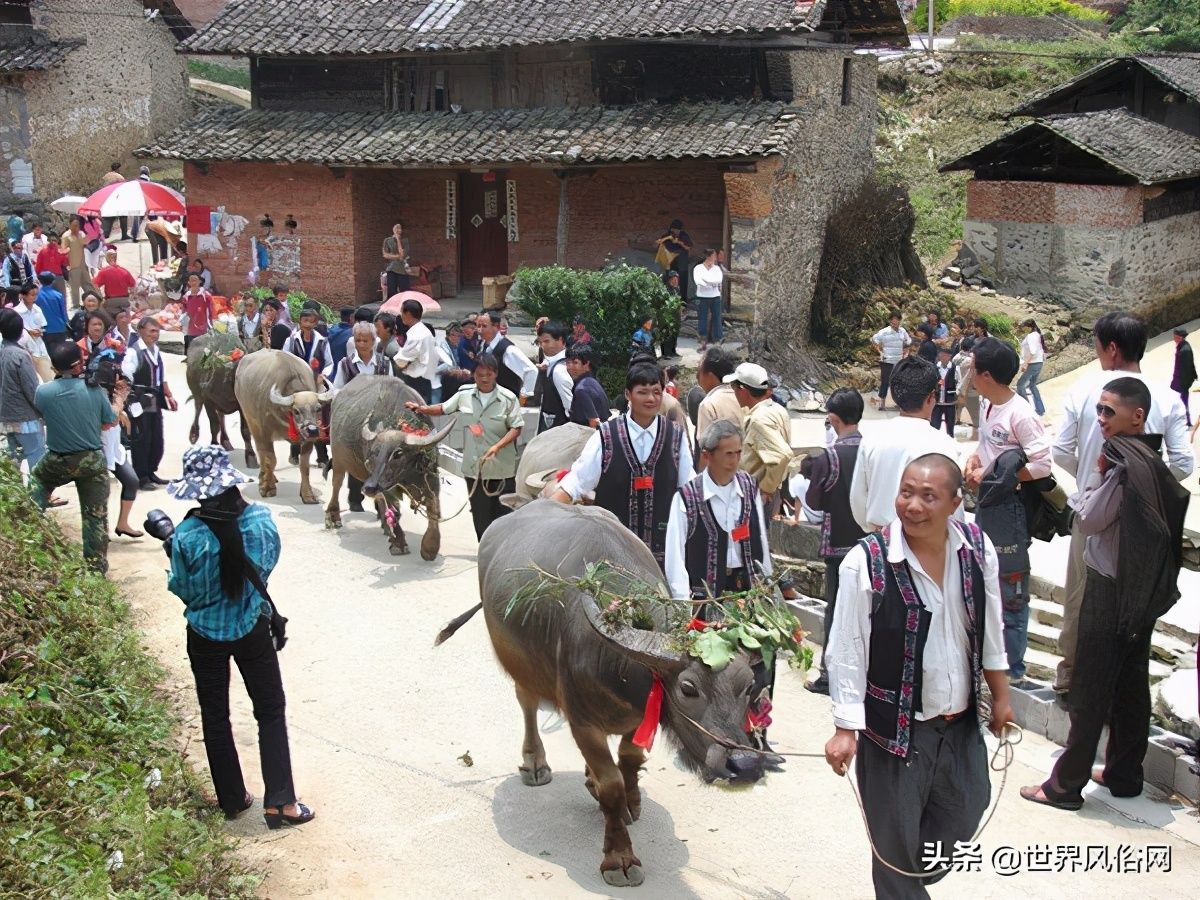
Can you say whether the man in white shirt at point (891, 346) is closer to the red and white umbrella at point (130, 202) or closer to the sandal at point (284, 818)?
the red and white umbrella at point (130, 202)

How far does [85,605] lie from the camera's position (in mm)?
7566

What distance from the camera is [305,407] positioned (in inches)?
464

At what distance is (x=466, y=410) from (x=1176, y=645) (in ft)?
17.3

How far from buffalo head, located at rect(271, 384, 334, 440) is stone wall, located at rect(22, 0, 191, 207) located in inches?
768

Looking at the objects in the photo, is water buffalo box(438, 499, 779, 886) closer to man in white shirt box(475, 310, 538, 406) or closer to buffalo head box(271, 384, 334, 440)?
man in white shirt box(475, 310, 538, 406)

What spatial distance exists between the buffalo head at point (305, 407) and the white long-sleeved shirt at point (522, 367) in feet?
5.83

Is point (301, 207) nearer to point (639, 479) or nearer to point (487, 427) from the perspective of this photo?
point (487, 427)

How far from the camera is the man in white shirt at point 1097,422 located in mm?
6359

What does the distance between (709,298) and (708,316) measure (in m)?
0.34

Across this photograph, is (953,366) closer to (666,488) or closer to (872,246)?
(872,246)

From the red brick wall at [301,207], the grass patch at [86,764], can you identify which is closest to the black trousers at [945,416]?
the red brick wall at [301,207]

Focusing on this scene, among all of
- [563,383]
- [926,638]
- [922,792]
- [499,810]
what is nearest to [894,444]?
[926,638]

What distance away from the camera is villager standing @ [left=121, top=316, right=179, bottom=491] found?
1175 cm

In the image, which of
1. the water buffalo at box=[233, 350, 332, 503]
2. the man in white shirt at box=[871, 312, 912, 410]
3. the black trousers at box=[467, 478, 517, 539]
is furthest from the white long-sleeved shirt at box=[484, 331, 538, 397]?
the man in white shirt at box=[871, 312, 912, 410]
